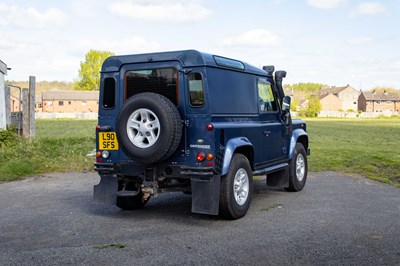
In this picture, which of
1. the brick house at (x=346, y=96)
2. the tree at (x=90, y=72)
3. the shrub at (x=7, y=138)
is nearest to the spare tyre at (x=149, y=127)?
the shrub at (x=7, y=138)

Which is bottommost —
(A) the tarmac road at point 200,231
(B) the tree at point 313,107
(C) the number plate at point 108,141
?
(A) the tarmac road at point 200,231

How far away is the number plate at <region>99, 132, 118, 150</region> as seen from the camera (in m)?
7.37

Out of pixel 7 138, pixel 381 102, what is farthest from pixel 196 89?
Answer: pixel 381 102

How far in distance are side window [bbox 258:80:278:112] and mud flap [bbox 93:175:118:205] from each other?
9.43 ft

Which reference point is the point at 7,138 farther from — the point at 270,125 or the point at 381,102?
the point at 381,102

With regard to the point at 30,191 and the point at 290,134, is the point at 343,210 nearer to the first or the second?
the point at 290,134

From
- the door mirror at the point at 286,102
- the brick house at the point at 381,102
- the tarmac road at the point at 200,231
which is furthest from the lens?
the brick house at the point at 381,102

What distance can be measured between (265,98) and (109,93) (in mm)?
2885

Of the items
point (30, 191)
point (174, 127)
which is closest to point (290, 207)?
point (174, 127)

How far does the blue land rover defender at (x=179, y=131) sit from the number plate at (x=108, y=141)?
15 mm

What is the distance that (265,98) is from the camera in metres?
8.74

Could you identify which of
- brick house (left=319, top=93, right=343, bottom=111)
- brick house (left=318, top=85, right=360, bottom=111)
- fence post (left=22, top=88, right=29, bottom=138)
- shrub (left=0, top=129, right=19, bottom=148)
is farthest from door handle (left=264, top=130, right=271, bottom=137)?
brick house (left=318, top=85, right=360, bottom=111)

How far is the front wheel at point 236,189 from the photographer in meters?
6.90

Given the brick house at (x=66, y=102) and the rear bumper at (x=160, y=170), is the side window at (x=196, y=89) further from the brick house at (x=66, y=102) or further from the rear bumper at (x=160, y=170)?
the brick house at (x=66, y=102)
